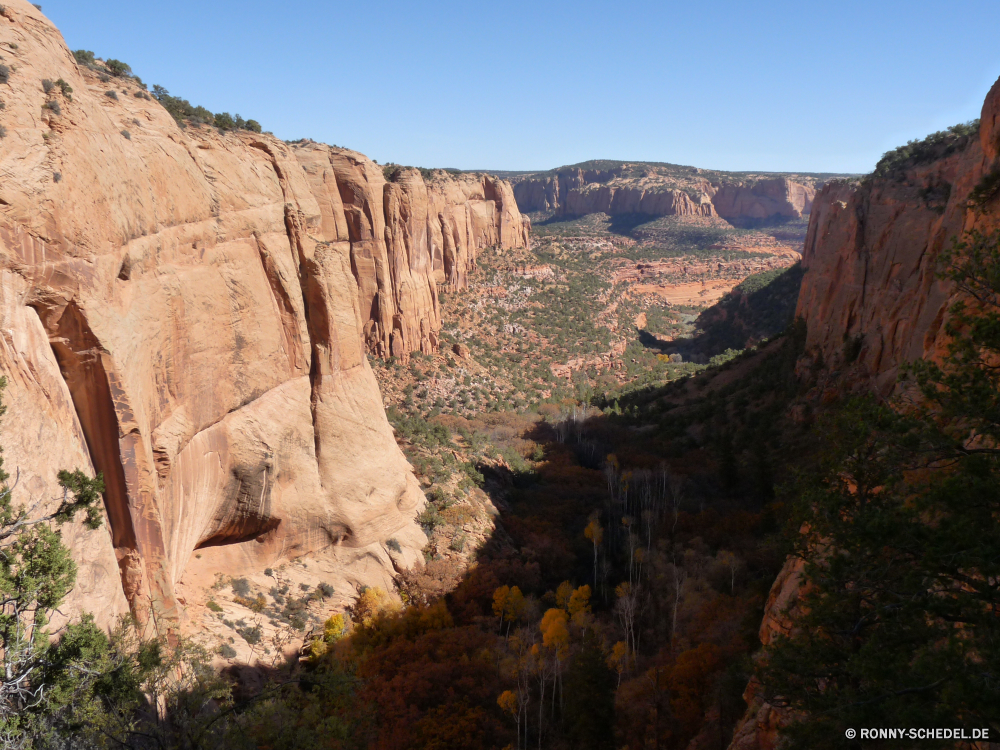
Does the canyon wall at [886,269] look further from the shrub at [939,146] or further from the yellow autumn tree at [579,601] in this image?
the yellow autumn tree at [579,601]

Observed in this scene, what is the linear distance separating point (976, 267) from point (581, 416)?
49.4 m

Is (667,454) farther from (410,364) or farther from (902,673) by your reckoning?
(902,673)

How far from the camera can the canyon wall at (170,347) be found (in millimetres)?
13461

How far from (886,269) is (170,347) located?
37.1 m

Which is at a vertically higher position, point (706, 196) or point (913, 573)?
point (706, 196)

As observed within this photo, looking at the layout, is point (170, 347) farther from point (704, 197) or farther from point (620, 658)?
point (704, 197)

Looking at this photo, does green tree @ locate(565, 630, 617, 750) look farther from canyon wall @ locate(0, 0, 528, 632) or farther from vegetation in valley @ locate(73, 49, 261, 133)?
vegetation in valley @ locate(73, 49, 261, 133)

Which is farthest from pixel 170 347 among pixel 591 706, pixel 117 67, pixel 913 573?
pixel 913 573

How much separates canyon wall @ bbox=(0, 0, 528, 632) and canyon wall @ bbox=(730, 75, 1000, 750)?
58.2 feet

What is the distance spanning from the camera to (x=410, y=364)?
55312 mm

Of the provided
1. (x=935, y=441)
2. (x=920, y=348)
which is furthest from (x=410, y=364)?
(x=935, y=441)

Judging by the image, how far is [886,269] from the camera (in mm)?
34875

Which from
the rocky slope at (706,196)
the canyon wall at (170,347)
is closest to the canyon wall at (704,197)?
the rocky slope at (706,196)

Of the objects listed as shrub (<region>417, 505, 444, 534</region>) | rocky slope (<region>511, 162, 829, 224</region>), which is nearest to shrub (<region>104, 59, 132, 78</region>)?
shrub (<region>417, 505, 444, 534</region>)
